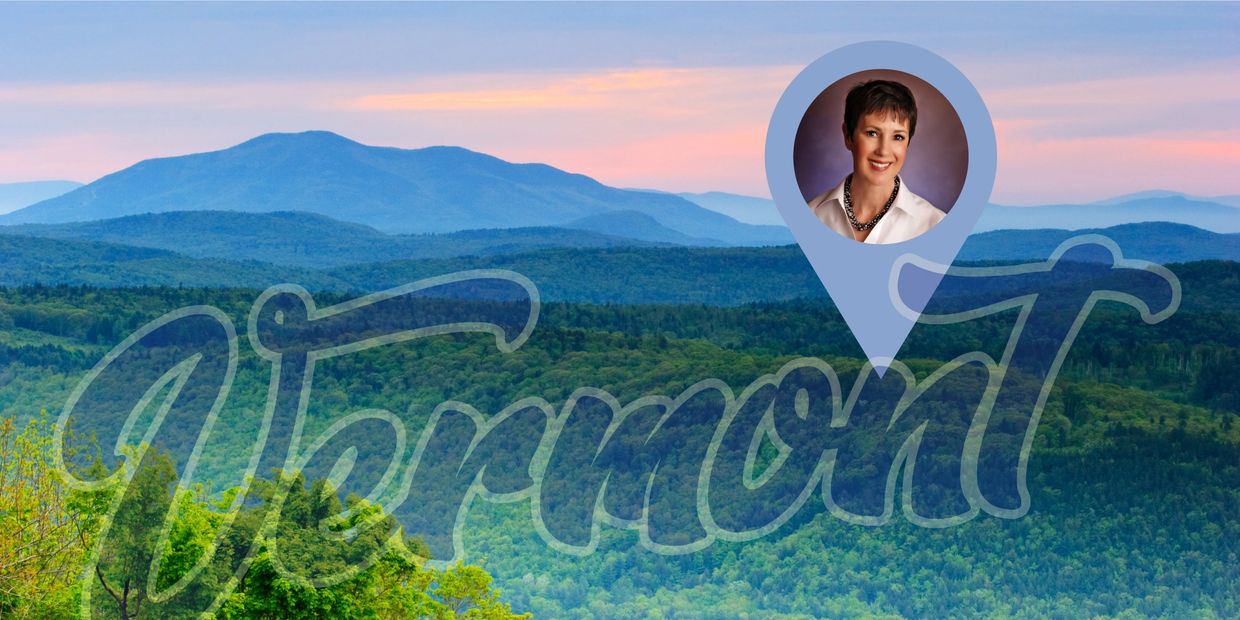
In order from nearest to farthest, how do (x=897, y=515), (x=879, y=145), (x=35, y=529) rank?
(x=879, y=145), (x=35, y=529), (x=897, y=515)

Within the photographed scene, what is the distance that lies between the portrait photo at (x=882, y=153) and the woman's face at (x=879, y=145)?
17 mm

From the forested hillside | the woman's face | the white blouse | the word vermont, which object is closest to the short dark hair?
the woman's face

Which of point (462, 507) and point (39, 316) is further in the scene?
point (39, 316)

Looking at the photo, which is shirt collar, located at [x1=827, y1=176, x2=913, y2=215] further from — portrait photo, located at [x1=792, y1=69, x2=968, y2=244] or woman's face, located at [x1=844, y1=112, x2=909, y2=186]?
woman's face, located at [x1=844, y1=112, x2=909, y2=186]

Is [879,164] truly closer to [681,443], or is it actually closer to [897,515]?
[681,443]

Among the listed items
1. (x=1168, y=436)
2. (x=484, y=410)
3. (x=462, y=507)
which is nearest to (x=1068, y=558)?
(x=1168, y=436)

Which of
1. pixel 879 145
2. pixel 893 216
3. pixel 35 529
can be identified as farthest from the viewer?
pixel 35 529

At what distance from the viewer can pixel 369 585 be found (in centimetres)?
3356

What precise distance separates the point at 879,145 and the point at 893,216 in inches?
58.9

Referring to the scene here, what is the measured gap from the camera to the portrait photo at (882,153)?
26188 millimetres

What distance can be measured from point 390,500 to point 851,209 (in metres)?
81.2

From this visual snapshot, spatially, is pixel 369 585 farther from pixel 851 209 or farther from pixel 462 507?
pixel 462 507

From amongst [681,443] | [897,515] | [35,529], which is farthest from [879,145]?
[897,515]

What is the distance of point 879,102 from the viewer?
26.2m
